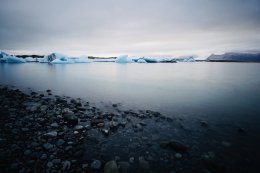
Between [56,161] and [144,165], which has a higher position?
[56,161]

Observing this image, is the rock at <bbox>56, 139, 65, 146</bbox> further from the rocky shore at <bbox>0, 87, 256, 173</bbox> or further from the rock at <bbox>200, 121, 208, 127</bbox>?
the rock at <bbox>200, 121, 208, 127</bbox>

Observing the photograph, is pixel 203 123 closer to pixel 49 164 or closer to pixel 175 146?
pixel 175 146

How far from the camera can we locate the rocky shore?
2.64 m

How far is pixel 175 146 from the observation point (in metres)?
3.26

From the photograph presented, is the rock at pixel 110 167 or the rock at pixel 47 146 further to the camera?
the rock at pixel 47 146

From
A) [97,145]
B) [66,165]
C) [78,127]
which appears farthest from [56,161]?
[78,127]

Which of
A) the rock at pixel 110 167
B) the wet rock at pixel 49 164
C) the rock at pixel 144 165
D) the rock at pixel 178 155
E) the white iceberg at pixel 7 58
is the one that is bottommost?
the rock at pixel 144 165

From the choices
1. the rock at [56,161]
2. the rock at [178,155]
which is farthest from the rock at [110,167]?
the rock at [178,155]

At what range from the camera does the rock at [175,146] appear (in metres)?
3.20

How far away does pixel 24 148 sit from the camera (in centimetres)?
299

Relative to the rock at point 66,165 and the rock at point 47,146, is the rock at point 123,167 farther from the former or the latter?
the rock at point 47,146

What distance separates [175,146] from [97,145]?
1.81 m

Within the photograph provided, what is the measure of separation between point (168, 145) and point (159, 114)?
205 cm

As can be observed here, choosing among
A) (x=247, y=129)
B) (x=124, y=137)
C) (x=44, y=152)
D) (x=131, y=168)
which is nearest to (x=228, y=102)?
(x=247, y=129)
